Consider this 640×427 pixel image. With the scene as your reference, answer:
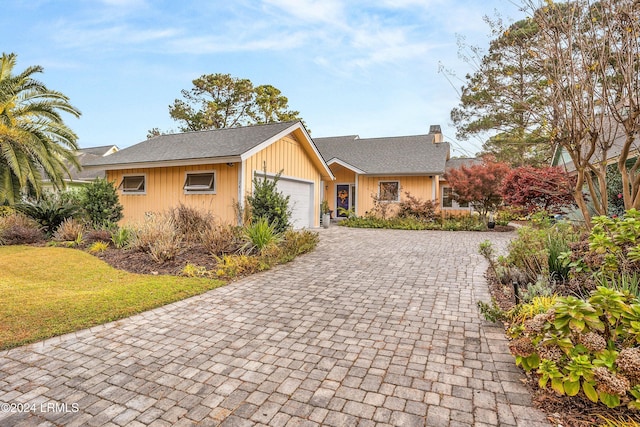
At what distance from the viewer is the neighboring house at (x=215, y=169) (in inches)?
414

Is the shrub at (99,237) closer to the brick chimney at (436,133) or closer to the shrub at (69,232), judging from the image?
the shrub at (69,232)

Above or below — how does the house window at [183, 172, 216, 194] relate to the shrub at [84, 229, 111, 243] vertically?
above

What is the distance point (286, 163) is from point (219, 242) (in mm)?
5635

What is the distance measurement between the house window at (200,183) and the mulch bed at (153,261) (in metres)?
3.37

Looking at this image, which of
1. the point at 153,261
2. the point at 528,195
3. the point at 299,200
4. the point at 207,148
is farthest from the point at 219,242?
the point at 528,195

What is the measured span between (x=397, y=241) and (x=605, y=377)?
8.53 meters

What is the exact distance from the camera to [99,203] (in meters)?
11.0

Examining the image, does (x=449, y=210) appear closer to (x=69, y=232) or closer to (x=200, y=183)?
(x=200, y=183)

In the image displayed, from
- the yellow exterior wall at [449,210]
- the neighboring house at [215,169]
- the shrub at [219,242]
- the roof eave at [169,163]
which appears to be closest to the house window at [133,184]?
the neighboring house at [215,169]

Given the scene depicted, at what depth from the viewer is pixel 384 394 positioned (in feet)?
8.13

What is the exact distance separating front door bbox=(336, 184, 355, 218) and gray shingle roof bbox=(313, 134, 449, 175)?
1.43m

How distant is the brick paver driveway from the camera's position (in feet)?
7.43

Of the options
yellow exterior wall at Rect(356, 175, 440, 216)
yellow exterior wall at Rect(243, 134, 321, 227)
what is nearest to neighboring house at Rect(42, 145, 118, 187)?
yellow exterior wall at Rect(243, 134, 321, 227)

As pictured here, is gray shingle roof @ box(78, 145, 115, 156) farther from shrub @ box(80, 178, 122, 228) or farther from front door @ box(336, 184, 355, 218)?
front door @ box(336, 184, 355, 218)
